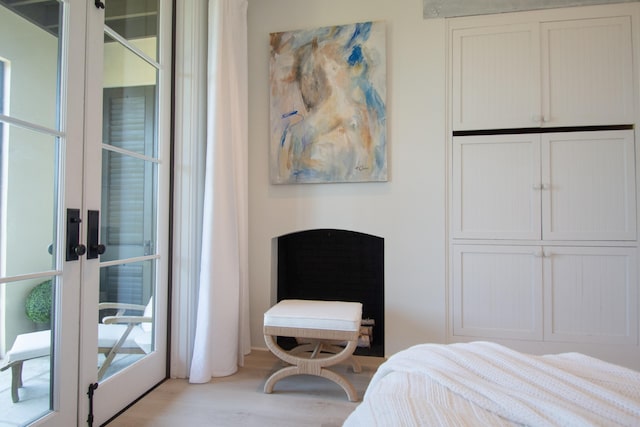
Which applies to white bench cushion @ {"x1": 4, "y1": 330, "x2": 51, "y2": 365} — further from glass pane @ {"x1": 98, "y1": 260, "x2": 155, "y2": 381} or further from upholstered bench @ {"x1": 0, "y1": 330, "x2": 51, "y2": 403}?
glass pane @ {"x1": 98, "y1": 260, "x2": 155, "y2": 381}

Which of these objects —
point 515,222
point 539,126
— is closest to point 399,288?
point 515,222

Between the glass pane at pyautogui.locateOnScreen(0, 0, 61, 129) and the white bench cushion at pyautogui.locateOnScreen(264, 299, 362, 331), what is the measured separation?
4.57ft

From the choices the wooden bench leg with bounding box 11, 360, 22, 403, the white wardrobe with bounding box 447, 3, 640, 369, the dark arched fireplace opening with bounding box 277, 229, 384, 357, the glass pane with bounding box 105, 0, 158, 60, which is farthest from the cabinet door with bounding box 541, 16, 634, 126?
the wooden bench leg with bounding box 11, 360, 22, 403

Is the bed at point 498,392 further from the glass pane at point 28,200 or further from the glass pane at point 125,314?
the glass pane at point 125,314

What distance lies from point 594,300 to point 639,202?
69cm

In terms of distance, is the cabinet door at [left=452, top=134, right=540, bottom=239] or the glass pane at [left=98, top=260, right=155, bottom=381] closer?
the glass pane at [left=98, top=260, right=155, bottom=381]

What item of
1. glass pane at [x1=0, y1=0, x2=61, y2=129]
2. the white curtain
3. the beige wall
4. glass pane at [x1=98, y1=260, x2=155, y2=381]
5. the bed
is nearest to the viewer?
the bed

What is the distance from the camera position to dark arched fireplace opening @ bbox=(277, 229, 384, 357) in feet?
8.45

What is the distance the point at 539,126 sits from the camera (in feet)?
7.27

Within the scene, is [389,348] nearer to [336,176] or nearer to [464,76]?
[336,176]

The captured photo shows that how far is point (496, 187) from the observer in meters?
2.26

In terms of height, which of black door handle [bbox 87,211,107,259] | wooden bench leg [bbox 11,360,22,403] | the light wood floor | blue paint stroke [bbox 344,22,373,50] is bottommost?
the light wood floor

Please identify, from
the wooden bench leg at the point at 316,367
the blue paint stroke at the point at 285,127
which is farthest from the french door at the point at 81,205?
the blue paint stroke at the point at 285,127

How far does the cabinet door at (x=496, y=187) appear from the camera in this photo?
222cm
